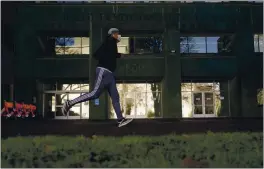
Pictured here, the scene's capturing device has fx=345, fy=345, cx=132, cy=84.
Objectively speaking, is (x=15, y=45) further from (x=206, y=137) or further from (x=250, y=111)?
(x=206, y=137)

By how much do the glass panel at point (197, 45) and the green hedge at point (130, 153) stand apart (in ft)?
75.6

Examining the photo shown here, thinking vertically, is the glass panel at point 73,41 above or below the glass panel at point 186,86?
above

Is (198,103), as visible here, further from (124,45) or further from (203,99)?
(124,45)

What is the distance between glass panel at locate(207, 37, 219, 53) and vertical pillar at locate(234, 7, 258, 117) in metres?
1.59

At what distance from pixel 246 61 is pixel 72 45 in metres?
12.9

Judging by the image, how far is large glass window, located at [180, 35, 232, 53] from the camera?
84.8ft

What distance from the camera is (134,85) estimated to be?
26.6 meters

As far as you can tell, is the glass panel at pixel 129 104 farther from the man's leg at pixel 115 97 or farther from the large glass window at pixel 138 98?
the man's leg at pixel 115 97

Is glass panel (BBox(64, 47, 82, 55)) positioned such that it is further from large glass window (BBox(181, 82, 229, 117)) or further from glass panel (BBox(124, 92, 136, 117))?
large glass window (BBox(181, 82, 229, 117))

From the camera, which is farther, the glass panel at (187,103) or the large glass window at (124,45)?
the glass panel at (187,103)

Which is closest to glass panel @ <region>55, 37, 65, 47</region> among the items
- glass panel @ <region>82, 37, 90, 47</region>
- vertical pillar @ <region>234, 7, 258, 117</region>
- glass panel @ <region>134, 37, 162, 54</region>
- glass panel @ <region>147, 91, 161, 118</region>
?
glass panel @ <region>82, 37, 90, 47</region>

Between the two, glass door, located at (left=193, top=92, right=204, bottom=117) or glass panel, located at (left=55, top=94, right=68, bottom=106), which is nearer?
glass panel, located at (left=55, top=94, right=68, bottom=106)

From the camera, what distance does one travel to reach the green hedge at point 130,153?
9.73ft

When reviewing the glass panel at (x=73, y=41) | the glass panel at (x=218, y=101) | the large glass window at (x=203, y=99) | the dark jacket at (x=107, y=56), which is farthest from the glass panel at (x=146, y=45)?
the dark jacket at (x=107, y=56)
